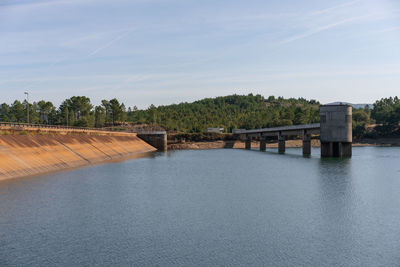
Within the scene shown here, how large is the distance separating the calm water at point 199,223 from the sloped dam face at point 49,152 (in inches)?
301

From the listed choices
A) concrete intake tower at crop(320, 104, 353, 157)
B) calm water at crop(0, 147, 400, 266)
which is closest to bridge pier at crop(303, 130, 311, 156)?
concrete intake tower at crop(320, 104, 353, 157)

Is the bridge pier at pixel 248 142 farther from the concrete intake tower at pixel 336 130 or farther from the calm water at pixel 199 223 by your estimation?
the calm water at pixel 199 223

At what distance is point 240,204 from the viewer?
4266 centimetres

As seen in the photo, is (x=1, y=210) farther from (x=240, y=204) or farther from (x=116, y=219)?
(x=240, y=204)

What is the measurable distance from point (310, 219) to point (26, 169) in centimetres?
5082

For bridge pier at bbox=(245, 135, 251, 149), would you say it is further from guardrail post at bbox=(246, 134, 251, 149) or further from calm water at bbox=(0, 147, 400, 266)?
calm water at bbox=(0, 147, 400, 266)

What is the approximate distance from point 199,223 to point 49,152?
5805 centimetres

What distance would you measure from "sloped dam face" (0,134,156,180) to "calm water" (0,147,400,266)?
7.65 metres

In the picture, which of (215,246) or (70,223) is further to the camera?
(70,223)

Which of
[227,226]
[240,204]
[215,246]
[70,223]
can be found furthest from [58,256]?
[240,204]

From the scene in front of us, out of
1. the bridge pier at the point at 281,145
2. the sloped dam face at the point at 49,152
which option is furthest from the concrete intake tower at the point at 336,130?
the sloped dam face at the point at 49,152

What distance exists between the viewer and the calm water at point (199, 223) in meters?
26.0

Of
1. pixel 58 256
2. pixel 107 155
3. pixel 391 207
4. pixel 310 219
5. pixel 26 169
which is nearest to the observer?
pixel 58 256

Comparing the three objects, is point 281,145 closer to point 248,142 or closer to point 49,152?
point 248,142
